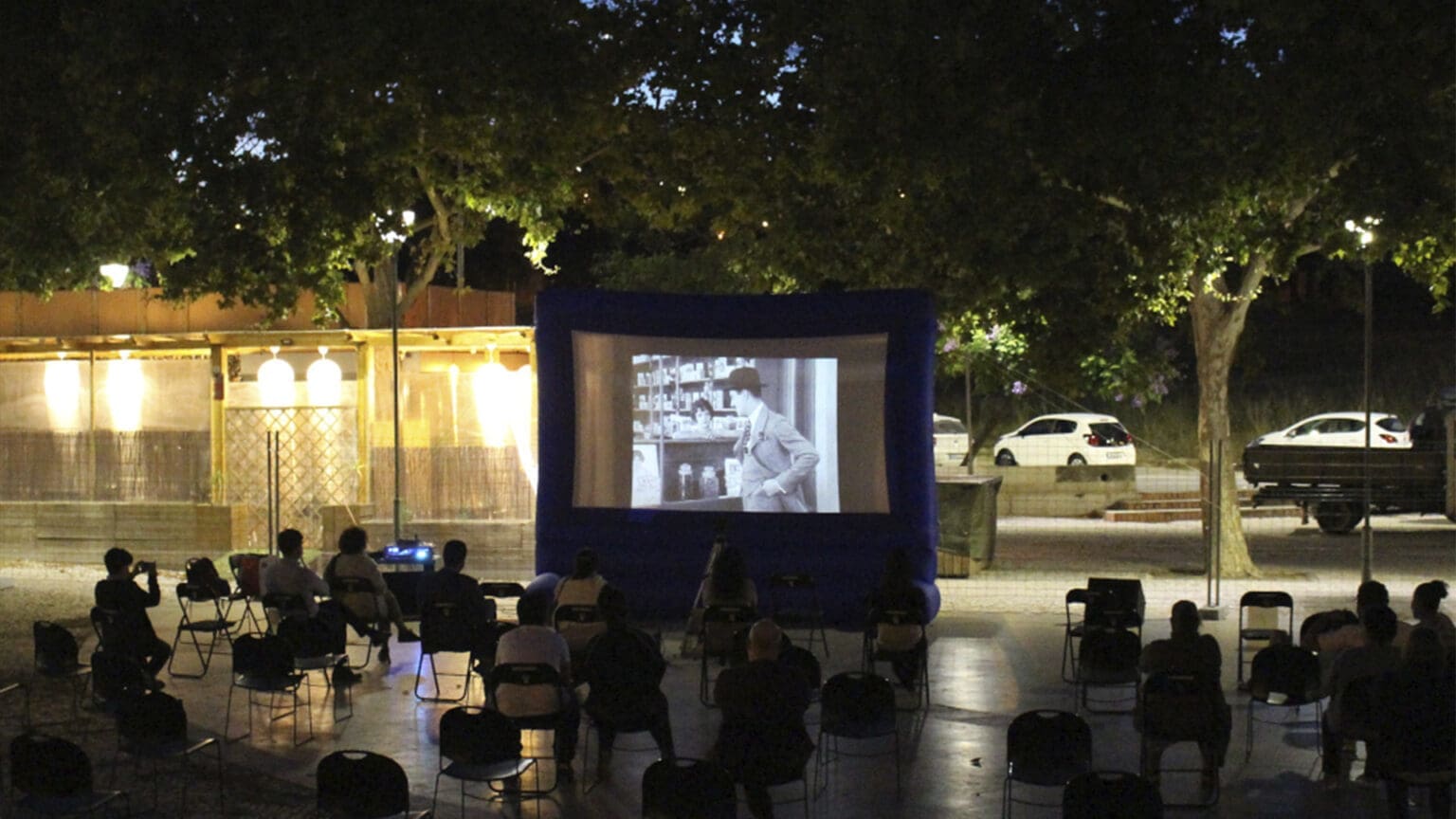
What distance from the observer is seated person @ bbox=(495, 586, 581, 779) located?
8.24 metres

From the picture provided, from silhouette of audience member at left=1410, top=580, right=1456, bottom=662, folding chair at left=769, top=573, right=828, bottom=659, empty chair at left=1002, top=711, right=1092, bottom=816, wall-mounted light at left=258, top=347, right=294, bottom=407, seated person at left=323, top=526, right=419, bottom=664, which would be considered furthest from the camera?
wall-mounted light at left=258, top=347, right=294, bottom=407

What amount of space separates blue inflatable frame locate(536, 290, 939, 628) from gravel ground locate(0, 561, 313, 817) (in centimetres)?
459

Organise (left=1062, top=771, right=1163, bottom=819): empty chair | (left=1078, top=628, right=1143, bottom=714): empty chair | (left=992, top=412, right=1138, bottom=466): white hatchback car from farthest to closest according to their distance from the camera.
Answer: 1. (left=992, top=412, right=1138, bottom=466): white hatchback car
2. (left=1078, top=628, right=1143, bottom=714): empty chair
3. (left=1062, top=771, right=1163, bottom=819): empty chair

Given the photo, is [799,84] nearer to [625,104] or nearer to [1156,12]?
[625,104]

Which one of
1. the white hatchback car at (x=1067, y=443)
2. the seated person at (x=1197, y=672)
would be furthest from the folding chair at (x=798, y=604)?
the white hatchback car at (x=1067, y=443)

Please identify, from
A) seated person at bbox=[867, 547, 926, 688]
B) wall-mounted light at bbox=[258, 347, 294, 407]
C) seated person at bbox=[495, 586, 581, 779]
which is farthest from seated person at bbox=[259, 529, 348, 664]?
wall-mounted light at bbox=[258, 347, 294, 407]

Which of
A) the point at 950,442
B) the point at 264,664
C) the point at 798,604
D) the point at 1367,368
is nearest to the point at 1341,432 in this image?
the point at 950,442

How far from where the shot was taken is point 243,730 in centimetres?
1016

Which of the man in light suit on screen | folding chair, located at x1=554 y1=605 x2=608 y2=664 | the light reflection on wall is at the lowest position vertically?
folding chair, located at x1=554 y1=605 x2=608 y2=664

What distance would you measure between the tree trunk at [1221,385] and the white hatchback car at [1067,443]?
11.8 m

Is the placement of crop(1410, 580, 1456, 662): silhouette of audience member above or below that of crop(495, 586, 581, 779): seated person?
above

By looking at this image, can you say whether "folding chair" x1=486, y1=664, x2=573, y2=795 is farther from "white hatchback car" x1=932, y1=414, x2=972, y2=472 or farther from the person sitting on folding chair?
"white hatchback car" x1=932, y1=414, x2=972, y2=472

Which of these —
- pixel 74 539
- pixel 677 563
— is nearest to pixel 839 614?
pixel 677 563

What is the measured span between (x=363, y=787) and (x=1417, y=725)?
4.71 meters
